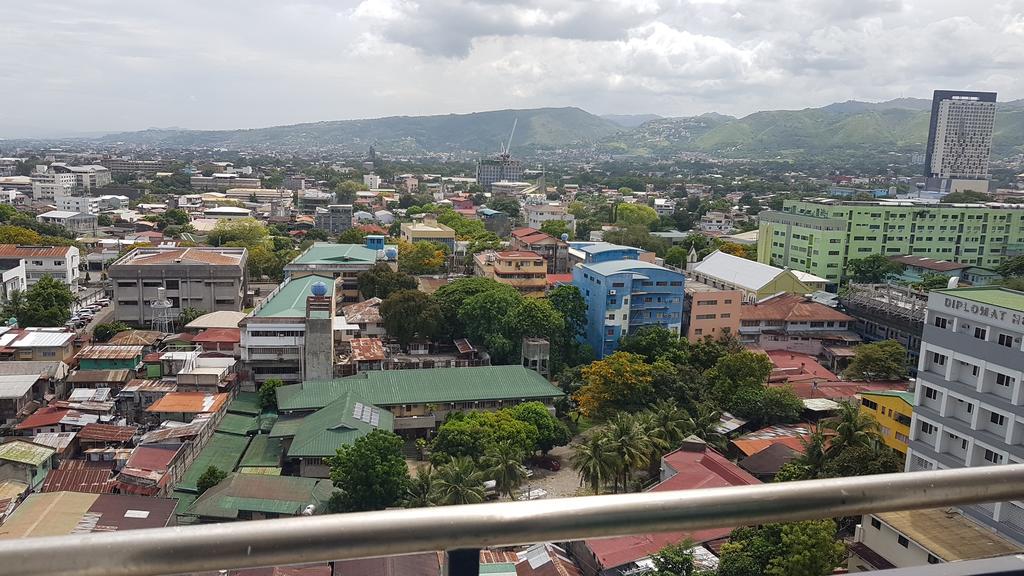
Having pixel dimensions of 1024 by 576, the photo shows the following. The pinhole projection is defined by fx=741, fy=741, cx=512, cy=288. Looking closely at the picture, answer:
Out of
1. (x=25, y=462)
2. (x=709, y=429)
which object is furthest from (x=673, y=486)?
(x=25, y=462)

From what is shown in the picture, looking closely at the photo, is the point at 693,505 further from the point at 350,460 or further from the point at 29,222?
the point at 29,222

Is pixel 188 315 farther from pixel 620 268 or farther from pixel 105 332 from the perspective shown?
pixel 620 268

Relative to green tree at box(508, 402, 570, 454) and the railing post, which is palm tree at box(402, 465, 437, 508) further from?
the railing post

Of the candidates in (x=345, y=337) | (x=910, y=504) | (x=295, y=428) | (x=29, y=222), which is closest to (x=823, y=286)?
(x=345, y=337)

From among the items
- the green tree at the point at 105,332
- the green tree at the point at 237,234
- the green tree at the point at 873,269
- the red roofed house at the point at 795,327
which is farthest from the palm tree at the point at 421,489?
the green tree at the point at 237,234

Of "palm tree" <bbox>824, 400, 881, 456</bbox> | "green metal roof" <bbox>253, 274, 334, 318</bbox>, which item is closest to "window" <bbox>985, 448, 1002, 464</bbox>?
"palm tree" <bbox>824, 400, 881, 456</bbox>

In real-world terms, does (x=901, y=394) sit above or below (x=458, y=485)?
above

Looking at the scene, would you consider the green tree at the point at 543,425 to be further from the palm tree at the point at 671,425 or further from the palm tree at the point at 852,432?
the palm tree at the point at 852,432
